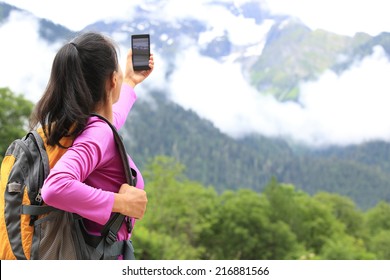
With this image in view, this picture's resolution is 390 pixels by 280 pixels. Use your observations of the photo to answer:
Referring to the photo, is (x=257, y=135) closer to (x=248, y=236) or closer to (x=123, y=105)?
(x=248, y=236)

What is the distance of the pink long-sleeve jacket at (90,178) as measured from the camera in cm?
149

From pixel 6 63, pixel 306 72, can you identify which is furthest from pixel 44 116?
pixel 306 72

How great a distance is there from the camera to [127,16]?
276ft

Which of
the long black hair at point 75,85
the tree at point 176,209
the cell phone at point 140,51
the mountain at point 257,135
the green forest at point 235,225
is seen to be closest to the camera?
the long black hair at point 75,85

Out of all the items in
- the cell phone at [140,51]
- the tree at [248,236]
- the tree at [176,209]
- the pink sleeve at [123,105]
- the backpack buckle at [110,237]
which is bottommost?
the tree at [248,236]

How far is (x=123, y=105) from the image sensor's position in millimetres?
2174

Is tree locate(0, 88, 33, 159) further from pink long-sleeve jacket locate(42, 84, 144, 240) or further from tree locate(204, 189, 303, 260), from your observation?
pink long-sleeve jacket locate(42, 84, 144, 240)

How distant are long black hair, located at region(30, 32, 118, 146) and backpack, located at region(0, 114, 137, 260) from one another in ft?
0.14

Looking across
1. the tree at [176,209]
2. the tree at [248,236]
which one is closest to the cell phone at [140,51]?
the tree at [176,209]

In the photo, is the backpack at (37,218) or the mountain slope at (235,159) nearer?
the backpack at (37,218)

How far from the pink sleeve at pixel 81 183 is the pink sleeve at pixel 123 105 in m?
0.48

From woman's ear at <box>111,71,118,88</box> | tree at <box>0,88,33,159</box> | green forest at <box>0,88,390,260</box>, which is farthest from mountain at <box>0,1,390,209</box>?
woman's ear at <box>111,71,118,88</box>

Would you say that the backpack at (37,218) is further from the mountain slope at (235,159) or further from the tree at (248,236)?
the mountain slope at (235,159)

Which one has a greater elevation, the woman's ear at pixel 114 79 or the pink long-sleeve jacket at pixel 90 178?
the woman's ear at pixel 114 79
